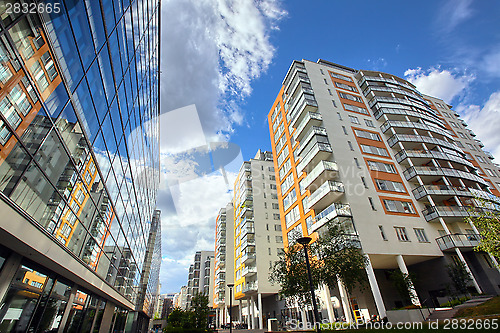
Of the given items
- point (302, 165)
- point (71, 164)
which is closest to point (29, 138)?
point (71, 164)

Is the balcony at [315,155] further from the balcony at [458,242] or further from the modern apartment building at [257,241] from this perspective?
the balcony at [458,242]

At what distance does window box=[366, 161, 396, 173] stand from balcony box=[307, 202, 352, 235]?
8.22 m

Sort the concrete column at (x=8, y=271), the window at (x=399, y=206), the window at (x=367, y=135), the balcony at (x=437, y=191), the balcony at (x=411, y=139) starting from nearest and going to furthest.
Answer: the concrete column at (x=8, y=271)
the window at (x=399, y=206)
the balcony at (x=437, y=191)
the window at (x=367, y=135)
the balcony at (x=411, y=139)

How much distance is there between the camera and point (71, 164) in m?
9.41

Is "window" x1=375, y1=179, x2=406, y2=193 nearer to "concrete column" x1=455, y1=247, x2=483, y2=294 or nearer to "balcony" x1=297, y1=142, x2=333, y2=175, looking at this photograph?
"balcony" x1=297, y1=142, x2=333, y2=175

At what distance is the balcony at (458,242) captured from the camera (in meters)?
25.4

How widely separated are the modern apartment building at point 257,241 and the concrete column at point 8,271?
3538 centimetres

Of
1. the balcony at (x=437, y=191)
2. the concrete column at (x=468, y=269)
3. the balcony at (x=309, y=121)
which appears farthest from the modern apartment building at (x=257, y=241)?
the concrete column at (x=468, y=269)

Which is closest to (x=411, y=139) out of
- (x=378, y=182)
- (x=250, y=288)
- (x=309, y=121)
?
(x=378, y=182)

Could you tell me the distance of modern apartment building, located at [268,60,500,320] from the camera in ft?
82.9

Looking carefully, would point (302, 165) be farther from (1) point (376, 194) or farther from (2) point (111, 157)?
(2) point (111, 157)

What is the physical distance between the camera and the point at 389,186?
29359 mm

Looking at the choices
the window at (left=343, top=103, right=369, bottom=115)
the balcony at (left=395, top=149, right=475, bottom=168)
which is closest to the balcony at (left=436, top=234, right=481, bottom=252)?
the balcony at (left=395, top=149, right=475, bottom=168)

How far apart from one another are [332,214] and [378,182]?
8.64 meters
